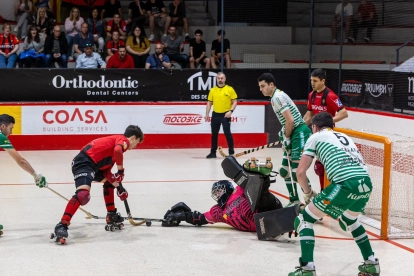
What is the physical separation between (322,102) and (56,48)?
8080 mm

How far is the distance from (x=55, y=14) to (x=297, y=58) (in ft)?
19.9

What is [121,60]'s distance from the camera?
51.7ft

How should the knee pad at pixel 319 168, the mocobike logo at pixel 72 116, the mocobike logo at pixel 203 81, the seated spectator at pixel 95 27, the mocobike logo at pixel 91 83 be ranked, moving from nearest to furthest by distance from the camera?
the knee pad at pixel 319 168, the mocobike logo at pixel 72 116, the mocobike logo at pixel 91 83, the mocobike logo at pixel 203 81, the seated spectator at pixel 95 27

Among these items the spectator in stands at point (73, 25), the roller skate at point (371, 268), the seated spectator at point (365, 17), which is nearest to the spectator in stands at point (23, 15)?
the spectator in stands at point (73, 25)

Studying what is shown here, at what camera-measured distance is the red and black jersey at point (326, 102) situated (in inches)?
369

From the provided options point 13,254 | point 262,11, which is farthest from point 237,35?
point 13,254

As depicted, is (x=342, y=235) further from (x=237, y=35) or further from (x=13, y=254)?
(x=237, y=35)

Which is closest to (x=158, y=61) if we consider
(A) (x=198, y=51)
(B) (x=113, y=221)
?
(A) (x=198, y=51)

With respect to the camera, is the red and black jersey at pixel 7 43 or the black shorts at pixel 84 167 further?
the red and black jersey at pixel 7 43

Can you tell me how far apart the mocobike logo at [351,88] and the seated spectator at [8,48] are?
6.92 meters

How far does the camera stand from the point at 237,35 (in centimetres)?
1762

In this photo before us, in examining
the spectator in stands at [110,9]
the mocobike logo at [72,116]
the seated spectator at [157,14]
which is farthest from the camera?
the seated spectator at [157,14]

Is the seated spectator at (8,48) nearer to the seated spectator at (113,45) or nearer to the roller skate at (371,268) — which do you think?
the seated spectator at (113,45)

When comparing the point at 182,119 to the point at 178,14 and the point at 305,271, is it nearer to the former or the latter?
the point at 178,14
